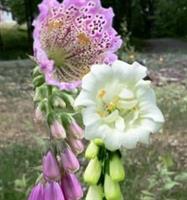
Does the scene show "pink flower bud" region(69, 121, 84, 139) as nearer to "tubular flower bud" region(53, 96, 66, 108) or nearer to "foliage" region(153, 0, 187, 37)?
"tubular flower bud" region(53, 96, 66, 108)

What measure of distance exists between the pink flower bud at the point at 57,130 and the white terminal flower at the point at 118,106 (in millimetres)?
→ 187

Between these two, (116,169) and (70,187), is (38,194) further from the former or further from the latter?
(116,169)

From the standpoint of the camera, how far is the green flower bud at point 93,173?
128cm

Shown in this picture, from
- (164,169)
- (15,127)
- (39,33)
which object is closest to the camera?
(39,33)

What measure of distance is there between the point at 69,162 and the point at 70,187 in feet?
0.16

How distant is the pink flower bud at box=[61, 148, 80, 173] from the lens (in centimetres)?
143

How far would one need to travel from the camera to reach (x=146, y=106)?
1.20 metres

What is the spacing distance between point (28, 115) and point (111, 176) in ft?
25.1

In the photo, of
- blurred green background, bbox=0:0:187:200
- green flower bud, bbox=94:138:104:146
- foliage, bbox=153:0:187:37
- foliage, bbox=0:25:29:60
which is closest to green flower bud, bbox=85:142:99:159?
green flower bud, bbox=94:138:104:146

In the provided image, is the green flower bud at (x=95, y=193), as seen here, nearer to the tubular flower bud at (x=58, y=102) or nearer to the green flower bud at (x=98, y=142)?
the green flower bud at (x=98, y=142)

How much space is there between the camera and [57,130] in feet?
4.56

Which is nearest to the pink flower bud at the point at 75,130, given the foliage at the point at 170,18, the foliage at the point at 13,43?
the foliage at the point at 13,43

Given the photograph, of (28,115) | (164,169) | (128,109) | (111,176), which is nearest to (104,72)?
(128,109)

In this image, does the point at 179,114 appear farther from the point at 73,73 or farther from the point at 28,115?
the point at 73,73
